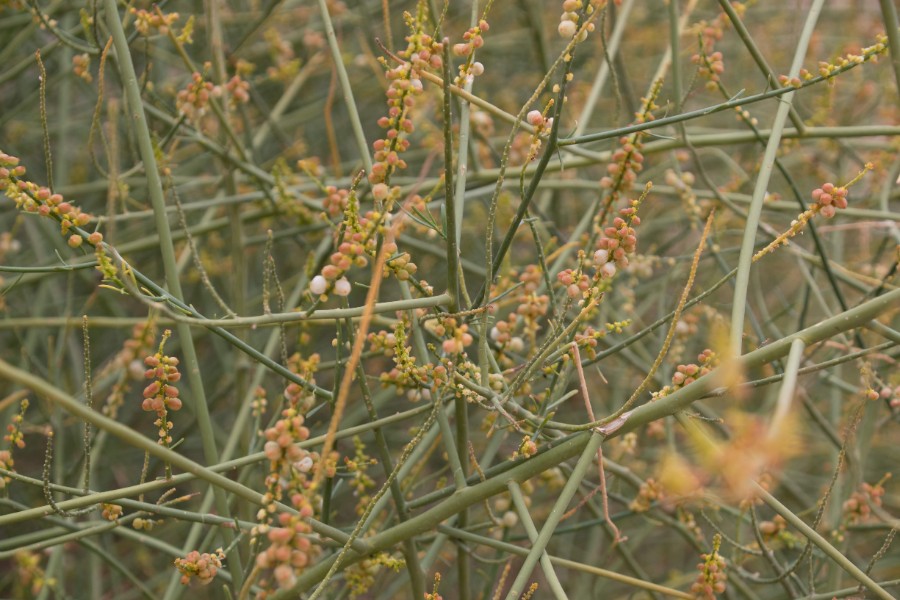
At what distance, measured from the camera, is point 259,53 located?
2545 millimetres

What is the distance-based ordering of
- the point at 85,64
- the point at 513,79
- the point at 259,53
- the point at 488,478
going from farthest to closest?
the point at 513,79
the point at 259,53
the point at 85,64
the point at 488,478

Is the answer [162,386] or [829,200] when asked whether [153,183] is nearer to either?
[162,386]

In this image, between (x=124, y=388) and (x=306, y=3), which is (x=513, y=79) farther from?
(x=124, y=388)

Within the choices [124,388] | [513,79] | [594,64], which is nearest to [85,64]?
[124,388]

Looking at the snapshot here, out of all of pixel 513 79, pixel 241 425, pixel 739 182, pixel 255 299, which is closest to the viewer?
pixel 241 425

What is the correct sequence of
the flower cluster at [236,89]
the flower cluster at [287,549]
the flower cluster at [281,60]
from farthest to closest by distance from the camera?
the flower cluster at [281,60] → the flower cluster at [236,89] → the flower cluster at [287,549]

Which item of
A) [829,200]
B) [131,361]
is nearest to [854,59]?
[829,200]

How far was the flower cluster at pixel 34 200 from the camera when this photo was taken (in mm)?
958

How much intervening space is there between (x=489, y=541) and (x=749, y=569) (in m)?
1.10

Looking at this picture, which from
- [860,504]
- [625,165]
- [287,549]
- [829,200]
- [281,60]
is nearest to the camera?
[287,549]

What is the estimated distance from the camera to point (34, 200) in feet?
3.22

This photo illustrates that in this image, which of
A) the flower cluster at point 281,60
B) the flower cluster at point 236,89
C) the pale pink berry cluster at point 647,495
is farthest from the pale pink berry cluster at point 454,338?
the flower cluster at point 281,60

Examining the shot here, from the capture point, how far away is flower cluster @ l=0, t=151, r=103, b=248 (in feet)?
3.14

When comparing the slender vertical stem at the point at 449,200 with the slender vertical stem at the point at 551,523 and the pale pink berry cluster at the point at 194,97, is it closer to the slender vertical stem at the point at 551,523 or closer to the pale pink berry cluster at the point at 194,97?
the slender vertical stem at the point at 551,523
